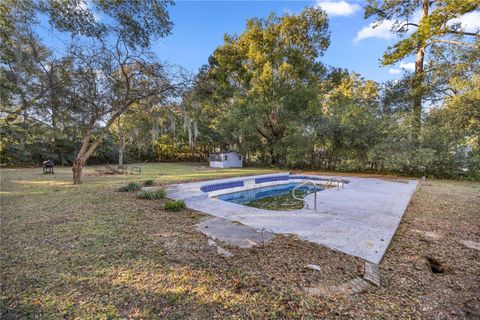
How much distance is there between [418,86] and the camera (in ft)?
36.2

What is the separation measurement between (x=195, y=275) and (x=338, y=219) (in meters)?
2.86

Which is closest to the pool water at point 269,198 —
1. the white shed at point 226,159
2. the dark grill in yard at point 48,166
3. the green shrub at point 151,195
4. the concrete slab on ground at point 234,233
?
the green shrub at point 151,195

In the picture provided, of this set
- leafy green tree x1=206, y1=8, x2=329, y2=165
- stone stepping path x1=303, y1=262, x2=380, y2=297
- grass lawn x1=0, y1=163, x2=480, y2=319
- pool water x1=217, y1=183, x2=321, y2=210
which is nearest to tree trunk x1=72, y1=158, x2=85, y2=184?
grass lawn x1=0, y1=163, x2=480, y2=319

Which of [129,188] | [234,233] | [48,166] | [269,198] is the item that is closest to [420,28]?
[269,198]

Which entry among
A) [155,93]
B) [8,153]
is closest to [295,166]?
[155,93]

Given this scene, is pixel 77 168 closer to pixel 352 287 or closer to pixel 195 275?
pixel 195 275

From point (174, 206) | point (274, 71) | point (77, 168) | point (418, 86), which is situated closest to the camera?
point (174, 206)

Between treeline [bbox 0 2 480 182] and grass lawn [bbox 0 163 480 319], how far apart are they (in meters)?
3.79

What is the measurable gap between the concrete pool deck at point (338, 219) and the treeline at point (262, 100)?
13.2 ft

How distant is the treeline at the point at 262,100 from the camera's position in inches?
229

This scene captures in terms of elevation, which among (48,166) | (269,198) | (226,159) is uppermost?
(226,159)

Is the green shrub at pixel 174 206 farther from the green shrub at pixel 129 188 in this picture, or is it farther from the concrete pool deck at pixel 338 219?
the green shrub at pixel 129 188

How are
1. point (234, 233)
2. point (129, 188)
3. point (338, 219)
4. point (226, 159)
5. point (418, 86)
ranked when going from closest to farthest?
point (234, 233)
point (338, 219)
point (129, 188)
point (418, 86)
point (226, 159)

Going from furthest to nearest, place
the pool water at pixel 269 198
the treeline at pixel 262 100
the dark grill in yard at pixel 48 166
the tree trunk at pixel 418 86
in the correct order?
the dark grill in yard at pixel 48 166 → the tree trunk at pixel 418 86 → the pool water at pixel 269 198 → the treeline at pixel 262 100
